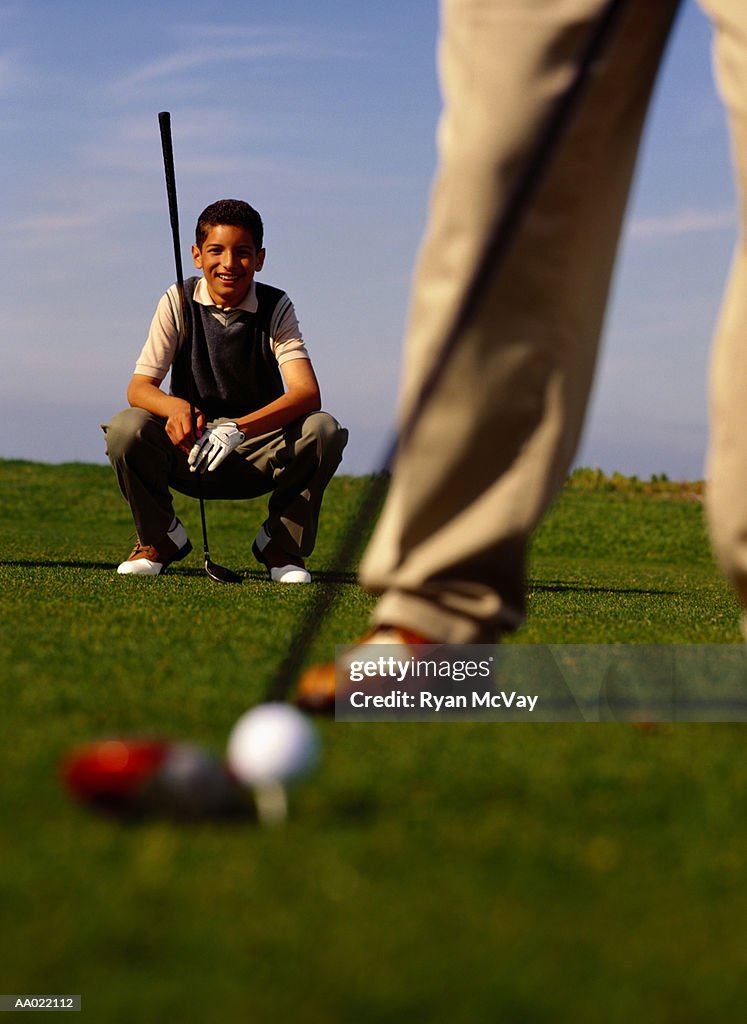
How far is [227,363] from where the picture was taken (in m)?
6.71

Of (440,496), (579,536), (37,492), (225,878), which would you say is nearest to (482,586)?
(440,496)

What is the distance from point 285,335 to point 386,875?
214 inches

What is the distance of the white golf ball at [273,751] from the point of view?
66.2 inches

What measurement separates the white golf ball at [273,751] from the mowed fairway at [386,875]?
2.5 inches

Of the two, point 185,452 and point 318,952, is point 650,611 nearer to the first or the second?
point 185,452

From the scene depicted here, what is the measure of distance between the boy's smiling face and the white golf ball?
5.10 meters

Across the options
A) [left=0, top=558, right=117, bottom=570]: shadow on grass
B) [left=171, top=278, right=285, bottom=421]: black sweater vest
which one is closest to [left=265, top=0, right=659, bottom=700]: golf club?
[left=171, top=278, right=285, bottom=421]: black sweater vest

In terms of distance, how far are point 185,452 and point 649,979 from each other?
18.1 ft

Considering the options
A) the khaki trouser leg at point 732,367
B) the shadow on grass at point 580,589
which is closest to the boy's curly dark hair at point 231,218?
the shadow on grass at point 580,589

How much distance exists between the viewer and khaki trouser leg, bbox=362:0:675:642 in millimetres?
2414

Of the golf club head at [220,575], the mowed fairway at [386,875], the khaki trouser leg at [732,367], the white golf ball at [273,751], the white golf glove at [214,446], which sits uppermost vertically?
the khaki trouser leg at [732,367]

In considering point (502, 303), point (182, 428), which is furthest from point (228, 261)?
point (502, 303)

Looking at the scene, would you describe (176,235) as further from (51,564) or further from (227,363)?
(51,564)

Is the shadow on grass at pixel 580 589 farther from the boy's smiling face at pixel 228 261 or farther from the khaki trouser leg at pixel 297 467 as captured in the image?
the boy's smiling face at pixel 228 261
